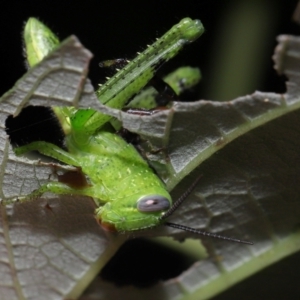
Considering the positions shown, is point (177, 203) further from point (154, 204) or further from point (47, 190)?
point (47, 190)

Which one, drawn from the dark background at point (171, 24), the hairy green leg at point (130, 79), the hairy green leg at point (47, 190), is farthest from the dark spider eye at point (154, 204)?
the dark background at point (171, 24)

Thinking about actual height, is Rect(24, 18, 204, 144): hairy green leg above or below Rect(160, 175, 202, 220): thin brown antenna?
above

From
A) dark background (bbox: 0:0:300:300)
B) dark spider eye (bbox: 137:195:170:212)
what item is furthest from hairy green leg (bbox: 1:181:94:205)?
dark background (bbox: 0:0:300:300)

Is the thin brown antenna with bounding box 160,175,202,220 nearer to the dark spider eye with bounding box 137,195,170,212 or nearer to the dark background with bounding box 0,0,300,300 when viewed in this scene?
the dark spider eye with bounding box 137,195,170,212

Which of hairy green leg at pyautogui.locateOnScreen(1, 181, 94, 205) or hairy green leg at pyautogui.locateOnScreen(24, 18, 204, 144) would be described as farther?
hairy green leg at pyautogui.locateOnScreen(24, 18, 204, 144)

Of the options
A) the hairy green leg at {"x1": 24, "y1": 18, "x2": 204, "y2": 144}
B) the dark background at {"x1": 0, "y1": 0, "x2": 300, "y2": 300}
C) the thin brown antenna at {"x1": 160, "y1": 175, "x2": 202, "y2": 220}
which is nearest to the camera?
the thin brown antenna at {"x1": 160, "y1": 175, "x2": 202, "y2": 220}

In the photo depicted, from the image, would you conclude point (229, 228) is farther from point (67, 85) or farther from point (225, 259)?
point (67, 85)

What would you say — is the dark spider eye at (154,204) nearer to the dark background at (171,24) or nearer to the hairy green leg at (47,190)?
the hairy green leg at (47,190)
